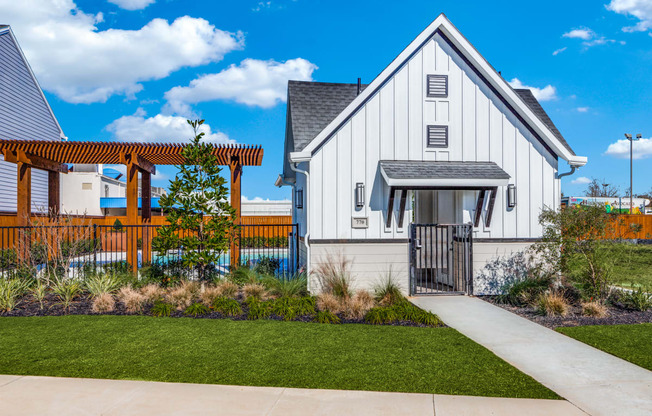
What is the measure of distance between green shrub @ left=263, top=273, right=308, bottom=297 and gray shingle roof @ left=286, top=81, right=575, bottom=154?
3.07 meters

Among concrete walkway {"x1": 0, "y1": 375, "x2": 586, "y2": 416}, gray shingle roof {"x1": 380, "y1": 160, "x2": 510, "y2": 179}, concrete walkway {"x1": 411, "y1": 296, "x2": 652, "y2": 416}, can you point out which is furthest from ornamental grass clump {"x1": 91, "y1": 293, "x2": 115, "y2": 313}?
concrete walkway {"x1": 411, "y1": 296, "x2": 652, "y2": 416}

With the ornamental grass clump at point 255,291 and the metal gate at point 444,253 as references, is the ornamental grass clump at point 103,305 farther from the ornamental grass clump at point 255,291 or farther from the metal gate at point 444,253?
the metal gate at point 444,253

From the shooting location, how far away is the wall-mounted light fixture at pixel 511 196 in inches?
Answer: 403

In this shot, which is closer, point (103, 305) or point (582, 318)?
point (582, 318)

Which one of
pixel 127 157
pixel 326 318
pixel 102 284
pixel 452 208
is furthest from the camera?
pixel 127 157

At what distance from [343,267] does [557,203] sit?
545 centimetres

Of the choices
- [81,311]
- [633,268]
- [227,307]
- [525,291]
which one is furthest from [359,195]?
[633,268]

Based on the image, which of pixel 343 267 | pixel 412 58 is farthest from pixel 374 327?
pixel 412 58

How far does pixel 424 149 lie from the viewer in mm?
10258

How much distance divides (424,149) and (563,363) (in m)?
5.82

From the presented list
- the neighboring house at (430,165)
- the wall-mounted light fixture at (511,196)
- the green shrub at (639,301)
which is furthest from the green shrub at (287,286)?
the green shrub at (639,301)

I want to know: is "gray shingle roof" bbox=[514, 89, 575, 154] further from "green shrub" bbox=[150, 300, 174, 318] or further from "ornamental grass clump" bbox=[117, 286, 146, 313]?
"ornamental grass clump" bbox=[117, 286, 146, 313]

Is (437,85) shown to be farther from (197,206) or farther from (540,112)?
(197,206)

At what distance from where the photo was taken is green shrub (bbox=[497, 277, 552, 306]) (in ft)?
30.1
